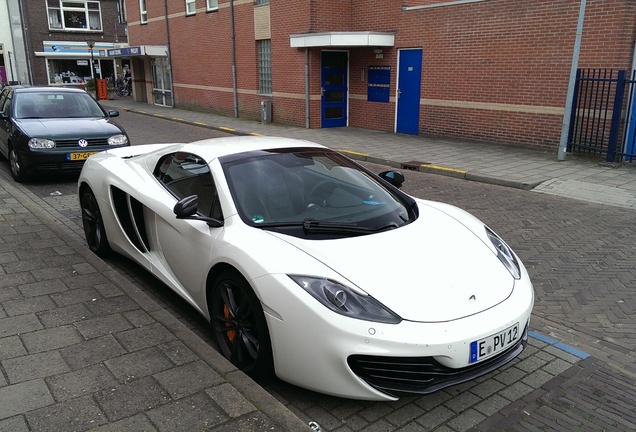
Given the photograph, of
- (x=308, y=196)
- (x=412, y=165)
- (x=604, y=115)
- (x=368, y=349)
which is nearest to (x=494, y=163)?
(x=412, y=165)

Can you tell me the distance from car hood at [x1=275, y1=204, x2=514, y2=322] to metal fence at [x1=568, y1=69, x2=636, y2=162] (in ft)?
27.6

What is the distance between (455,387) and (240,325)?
4.53 ft

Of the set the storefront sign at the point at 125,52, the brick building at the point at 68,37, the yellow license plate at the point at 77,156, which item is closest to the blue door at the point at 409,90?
the yellow license plate at the point at 77,156

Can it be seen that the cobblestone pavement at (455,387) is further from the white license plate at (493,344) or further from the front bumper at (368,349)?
the white license plate at (493,344)

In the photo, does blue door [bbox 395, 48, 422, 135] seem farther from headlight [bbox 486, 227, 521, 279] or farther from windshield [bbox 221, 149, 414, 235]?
headlight [bbox 486, 227, 521, 279]

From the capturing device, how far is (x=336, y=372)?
2.78m

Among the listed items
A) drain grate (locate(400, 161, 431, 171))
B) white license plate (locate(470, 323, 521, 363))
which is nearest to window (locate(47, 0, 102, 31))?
drain grate (locate(400, 161, 431, 171))

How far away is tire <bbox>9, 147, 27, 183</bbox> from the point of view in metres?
8.82

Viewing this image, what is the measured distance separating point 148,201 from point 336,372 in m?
2.32

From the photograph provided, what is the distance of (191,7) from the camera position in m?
23.0

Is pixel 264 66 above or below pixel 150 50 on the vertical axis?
below

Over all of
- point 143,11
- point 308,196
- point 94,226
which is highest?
point 143,11

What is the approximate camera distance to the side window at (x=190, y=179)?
12.3 ft

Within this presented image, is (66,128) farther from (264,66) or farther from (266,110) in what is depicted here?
(264,66)
